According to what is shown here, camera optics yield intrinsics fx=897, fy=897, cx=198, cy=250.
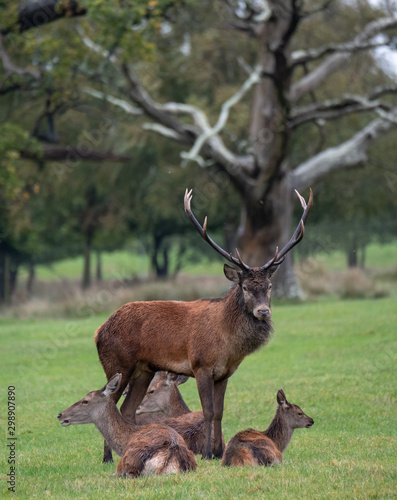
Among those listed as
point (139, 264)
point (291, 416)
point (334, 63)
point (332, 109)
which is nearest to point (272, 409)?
point (291, 416)

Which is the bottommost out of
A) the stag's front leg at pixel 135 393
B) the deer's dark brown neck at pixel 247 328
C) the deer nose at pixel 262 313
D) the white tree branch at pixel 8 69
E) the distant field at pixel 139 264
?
the distant field at pixel 139 264

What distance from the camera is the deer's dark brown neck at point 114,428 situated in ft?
26.2

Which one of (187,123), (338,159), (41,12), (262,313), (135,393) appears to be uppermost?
(262,313)

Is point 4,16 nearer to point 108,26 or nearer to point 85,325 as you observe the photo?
point 108,26

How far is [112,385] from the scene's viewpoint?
8266 mm

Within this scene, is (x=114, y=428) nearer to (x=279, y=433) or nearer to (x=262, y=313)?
(x=279, y=433)

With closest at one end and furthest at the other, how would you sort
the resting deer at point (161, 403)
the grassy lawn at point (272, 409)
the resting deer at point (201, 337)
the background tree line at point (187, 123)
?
the grassy lawn at point (272, 409) → the resting deer at point (201, 337) → the resting deer at point (161, 403) → the background tree line at point (187, 123)

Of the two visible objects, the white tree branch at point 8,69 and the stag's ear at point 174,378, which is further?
the white tree branch at point 8,69

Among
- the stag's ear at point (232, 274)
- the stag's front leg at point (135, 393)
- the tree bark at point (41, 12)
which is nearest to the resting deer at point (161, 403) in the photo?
the stag's front leg at point (135, 393)

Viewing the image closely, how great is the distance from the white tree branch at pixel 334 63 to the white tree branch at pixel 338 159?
80.2 inches

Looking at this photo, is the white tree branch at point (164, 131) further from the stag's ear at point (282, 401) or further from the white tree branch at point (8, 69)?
the stag's ear at point (282, 401)

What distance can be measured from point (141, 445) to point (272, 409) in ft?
13.7

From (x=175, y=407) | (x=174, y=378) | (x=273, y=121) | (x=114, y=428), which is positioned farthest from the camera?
(x=273, y=121)

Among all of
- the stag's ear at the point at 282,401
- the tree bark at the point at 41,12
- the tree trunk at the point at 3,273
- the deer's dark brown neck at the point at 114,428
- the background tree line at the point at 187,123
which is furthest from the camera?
the tree trunk at the point at 3,273
